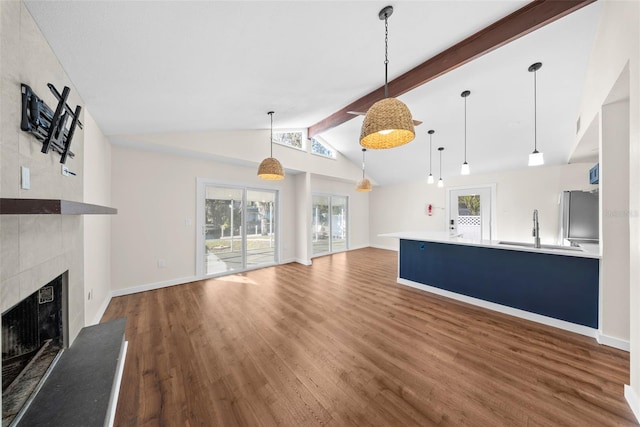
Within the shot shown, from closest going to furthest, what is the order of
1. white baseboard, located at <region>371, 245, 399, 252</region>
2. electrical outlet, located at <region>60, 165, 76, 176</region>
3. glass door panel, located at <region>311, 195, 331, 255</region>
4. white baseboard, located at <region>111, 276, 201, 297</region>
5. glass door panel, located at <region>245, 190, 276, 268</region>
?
electrical outlet, located at <region>60, 165, 76, 176</region> → white baseboard, located at <region>111, 276, 201, 297</region> → glass door panel, located at <region>245, 190, 276, 268</region> → glass door panel, located at <region>311, 195, 331, 255</region> → white baseboard, located at <region>371, 245, 399, 252</region>

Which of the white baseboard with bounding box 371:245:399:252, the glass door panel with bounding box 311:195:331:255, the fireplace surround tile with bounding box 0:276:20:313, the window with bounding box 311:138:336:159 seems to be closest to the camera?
the fireplace surround tile with bounding box 0:276:20:313

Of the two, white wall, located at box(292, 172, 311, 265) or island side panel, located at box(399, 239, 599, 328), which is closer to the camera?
island side panel, located at box(399, 239, 599, 328)

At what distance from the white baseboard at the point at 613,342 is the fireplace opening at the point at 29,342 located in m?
4.54

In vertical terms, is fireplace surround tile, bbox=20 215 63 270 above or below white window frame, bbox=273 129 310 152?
below

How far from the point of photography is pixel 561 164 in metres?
5.06

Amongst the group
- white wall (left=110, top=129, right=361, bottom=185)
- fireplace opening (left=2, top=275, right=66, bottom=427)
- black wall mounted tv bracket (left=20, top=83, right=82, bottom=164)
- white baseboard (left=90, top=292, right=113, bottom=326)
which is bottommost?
white baseboard (left=90, top=292, right=113, bottom=326)

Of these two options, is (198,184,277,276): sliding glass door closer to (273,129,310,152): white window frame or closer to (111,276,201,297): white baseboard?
(111,276,201,297): white baseboard

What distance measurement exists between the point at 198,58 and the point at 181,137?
2390mm

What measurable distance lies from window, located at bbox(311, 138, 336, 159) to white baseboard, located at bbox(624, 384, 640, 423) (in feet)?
19.0

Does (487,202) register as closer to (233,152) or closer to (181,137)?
(233,152)

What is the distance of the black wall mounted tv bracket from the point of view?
1243 millimetres

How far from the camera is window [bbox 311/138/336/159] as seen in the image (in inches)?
245

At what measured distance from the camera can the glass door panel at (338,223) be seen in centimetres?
750

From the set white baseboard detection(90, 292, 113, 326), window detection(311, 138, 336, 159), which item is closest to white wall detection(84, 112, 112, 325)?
white baseboard detection(90, 292, 113, 326)
